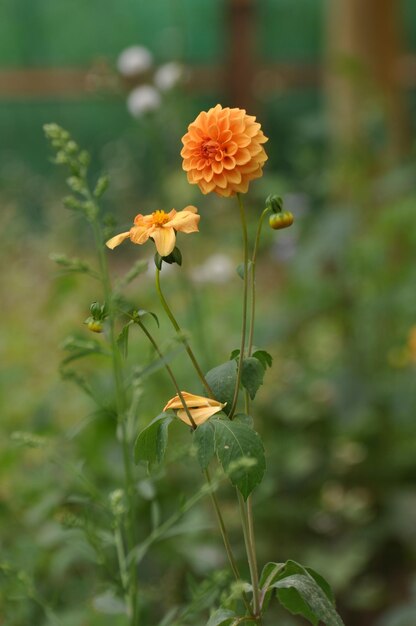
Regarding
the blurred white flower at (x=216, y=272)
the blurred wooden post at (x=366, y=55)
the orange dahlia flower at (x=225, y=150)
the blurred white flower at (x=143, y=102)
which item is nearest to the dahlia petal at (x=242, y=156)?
the orange dahlia flower at (x=225, y=150)

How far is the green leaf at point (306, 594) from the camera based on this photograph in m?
0.69

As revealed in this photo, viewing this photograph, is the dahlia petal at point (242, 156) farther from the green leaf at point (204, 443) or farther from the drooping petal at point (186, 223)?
the green leaf at point (204, 443)

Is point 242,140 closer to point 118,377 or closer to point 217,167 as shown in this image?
point 217,167

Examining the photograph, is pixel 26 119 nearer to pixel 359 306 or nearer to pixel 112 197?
pixel 112 197

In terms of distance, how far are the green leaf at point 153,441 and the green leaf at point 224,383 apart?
0.04m

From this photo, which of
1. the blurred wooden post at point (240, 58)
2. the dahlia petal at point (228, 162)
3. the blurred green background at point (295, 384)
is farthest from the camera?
the blurred wooden post at point (240, 58)

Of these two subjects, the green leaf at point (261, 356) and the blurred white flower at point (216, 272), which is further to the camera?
the blurred white flower at point (216, 272)

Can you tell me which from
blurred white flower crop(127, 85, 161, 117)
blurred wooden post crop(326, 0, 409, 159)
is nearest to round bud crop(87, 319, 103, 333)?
blurred white flower crop(127, 85, 161, 117)

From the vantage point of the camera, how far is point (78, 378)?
2.92 ft

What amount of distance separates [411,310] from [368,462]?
1.21ft

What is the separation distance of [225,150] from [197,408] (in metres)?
0.19

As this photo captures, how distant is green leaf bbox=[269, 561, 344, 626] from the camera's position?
27.4 inches

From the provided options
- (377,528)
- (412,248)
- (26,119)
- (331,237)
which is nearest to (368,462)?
(377,528)

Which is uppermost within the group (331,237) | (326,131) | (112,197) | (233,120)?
(112,197)
